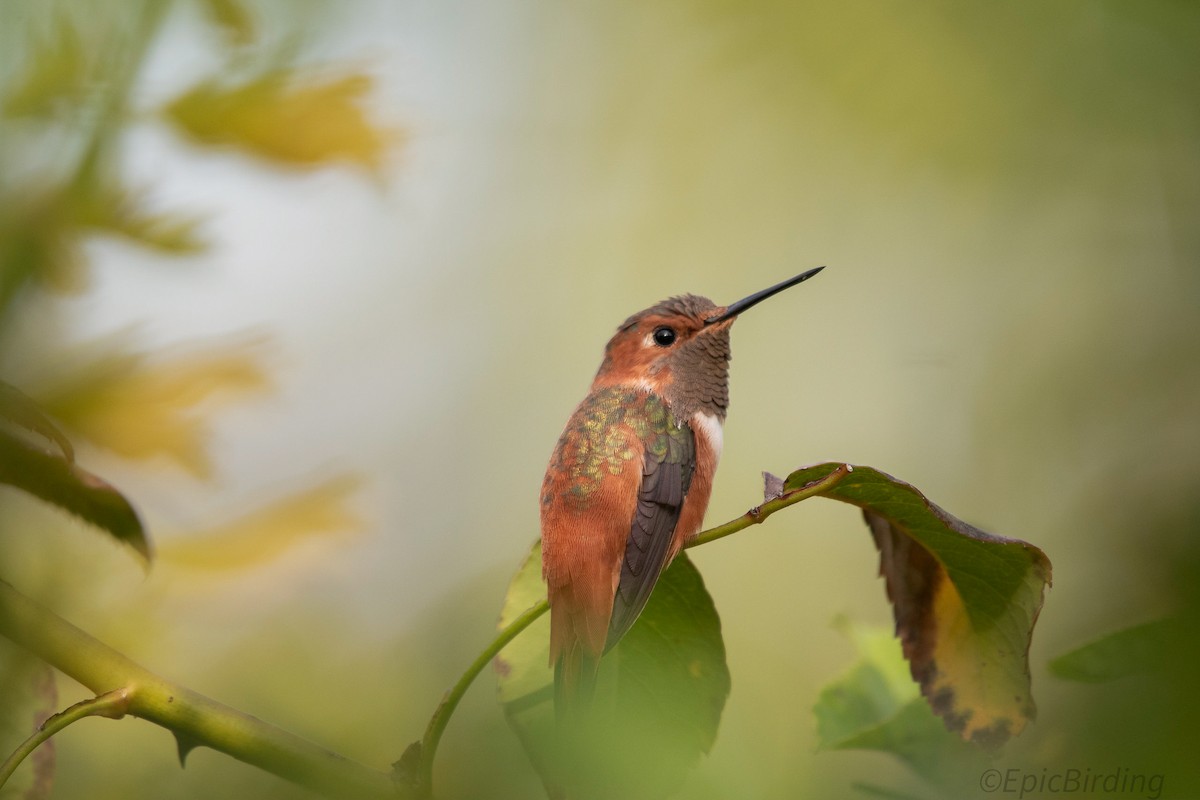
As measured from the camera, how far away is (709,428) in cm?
156

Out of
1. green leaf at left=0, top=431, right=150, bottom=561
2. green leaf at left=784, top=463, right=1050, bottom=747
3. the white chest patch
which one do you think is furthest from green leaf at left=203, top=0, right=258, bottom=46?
the white chest patch

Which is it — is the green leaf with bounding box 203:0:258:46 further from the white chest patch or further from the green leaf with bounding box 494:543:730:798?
the white chest patch

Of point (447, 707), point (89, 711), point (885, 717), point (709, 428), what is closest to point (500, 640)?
point (447, 707)

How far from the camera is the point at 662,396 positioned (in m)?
1.54

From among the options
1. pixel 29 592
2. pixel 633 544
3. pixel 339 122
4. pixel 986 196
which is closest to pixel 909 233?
pixel 986 196

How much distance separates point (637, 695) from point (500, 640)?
19 cm

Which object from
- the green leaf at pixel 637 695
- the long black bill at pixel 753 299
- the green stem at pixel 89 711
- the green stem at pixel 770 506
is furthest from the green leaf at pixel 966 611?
the green stem at pixel 89 711

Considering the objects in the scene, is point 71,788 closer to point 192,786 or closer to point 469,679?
point 192,786

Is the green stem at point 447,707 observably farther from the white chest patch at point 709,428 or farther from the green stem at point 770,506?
the white chest patch at point 709,428

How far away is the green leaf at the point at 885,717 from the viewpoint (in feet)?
3.01

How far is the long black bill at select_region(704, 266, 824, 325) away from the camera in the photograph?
50.5 inches

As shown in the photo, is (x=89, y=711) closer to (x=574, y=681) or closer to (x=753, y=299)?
(x=574, y=681)

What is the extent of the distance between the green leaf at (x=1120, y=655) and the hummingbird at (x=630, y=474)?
1.60 feet

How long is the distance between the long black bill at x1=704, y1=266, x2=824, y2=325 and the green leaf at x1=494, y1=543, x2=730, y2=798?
42 cm
